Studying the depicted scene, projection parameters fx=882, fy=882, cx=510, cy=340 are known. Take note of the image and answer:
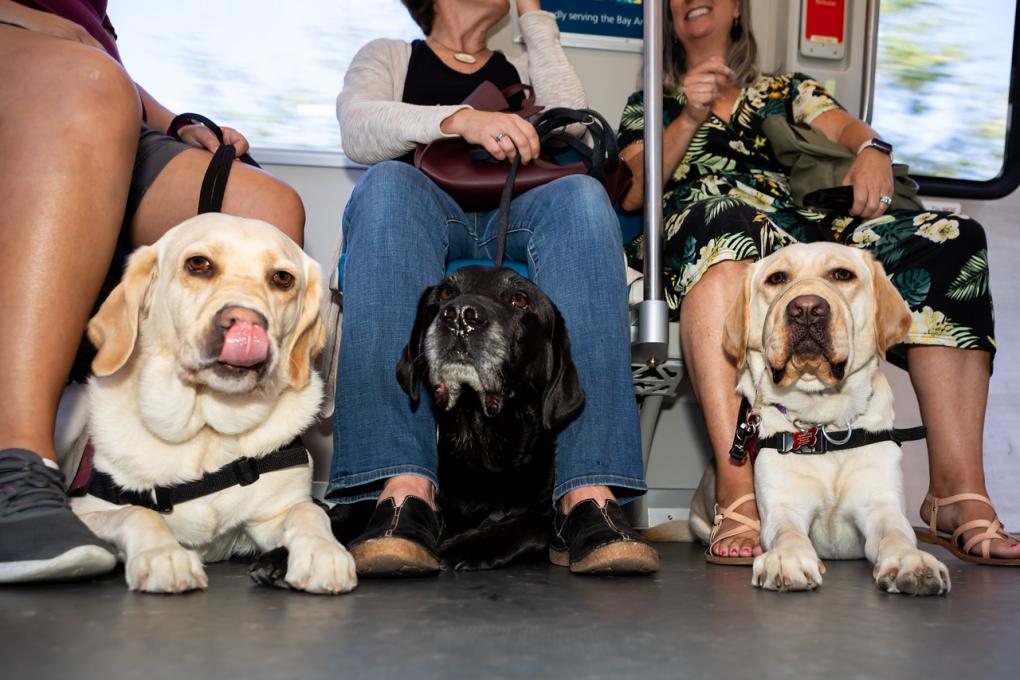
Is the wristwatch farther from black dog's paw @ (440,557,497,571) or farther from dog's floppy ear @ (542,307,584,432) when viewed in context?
black dog's paw @ (440,557,497,571)

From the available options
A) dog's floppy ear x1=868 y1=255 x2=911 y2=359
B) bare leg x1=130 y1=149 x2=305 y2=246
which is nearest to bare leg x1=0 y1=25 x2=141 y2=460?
bare leg x1=130 y1=149 x2=305 y2=246

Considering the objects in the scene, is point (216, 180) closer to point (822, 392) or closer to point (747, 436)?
point (747, 436)

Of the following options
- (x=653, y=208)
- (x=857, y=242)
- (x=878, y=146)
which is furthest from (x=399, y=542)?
(x=878, y=146)

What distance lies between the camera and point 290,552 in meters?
1.55

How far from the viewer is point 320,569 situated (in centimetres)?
148

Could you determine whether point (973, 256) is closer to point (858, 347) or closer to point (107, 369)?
point (858, 347)

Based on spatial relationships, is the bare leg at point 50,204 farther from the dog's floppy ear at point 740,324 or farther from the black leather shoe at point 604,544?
the dog's floppy ear at point 740,324

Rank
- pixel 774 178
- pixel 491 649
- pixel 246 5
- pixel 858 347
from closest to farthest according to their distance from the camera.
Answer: pixel 491 649 → pixel 858 347 → pixel 774 178 → pixel 246 5

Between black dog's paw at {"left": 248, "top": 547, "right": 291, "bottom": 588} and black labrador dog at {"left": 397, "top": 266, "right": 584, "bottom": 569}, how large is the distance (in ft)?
1.33

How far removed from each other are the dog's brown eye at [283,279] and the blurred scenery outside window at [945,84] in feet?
8.97

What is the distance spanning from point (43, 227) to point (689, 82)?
1689 millimetres

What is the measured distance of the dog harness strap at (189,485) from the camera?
169 centimetres

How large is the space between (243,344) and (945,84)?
3.31 m

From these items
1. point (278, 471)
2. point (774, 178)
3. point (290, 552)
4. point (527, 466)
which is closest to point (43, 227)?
point (278, 471)
